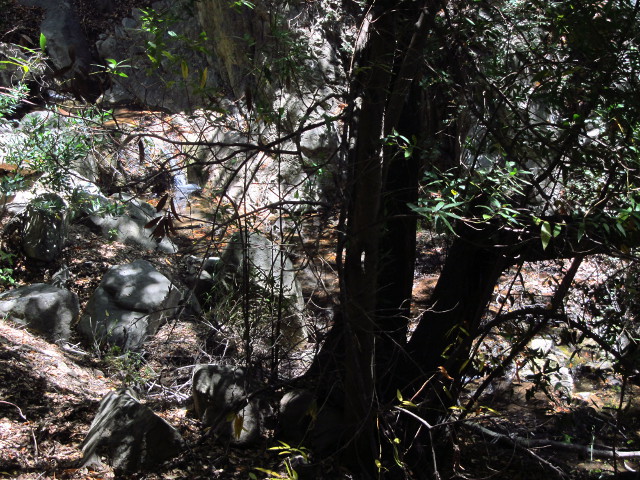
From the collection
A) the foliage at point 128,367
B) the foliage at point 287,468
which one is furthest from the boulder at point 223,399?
the foliage at point 128,367

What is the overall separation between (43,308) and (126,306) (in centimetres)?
72

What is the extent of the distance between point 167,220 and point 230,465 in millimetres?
1946

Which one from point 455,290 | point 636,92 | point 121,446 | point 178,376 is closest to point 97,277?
point 178,376

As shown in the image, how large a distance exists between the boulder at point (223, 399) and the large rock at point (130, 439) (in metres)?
0.41

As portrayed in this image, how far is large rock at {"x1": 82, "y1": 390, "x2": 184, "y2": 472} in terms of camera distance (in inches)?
149

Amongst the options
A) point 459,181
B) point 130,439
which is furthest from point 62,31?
point 459,181

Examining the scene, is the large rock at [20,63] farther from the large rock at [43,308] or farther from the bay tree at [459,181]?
the large rock at [43,308]

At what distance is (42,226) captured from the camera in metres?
6.69

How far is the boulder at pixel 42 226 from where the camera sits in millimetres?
6586

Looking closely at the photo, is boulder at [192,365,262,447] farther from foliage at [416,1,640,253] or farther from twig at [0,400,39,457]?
foliage at [416,1,640,253]

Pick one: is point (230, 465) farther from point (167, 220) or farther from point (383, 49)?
point (383, 49)

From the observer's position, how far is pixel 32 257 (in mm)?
6668

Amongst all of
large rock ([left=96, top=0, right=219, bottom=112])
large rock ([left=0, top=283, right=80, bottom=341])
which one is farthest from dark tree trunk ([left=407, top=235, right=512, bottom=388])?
large rock ([left=96, top=0, right=219, bottom=112])

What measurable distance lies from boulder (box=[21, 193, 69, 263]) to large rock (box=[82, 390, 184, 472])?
10.6 feet
